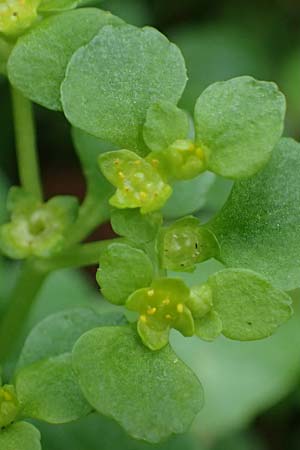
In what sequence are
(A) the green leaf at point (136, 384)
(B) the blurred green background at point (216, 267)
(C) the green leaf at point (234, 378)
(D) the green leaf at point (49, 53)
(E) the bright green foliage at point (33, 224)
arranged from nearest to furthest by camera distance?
1. (A) the green leaf at point (136, 384)
2. (D) the green leaf at point (49, 53)
3. (E) the bright green foliage at point (33, 224)
4. (B) the blurred green background at point (216, 267)
5. (C) the green leaf at point (234, 378)

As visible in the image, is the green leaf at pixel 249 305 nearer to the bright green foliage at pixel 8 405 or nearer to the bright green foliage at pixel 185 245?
the bright green foliage at pixel 185 245

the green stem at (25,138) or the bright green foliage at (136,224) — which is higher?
the bright green foliage at (136,224)

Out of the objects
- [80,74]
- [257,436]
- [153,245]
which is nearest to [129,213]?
[153,245]

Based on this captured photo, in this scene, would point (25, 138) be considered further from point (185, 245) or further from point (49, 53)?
point (185, 245)

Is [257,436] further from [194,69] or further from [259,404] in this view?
[194,69]

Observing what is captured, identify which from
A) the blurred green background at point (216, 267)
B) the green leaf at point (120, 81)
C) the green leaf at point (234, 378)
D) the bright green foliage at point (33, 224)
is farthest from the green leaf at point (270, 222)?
the green leaf at point (234, 378)

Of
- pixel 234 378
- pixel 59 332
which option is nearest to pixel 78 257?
pixel 59 332
